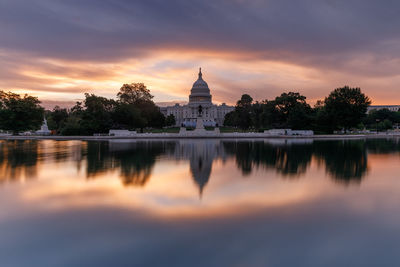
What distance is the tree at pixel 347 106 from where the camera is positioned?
181 ft

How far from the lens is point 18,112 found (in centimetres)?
5316

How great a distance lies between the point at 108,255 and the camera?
5594 millimetres

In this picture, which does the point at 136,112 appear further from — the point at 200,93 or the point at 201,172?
the point at 200,93

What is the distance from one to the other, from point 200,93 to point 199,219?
5216 inches

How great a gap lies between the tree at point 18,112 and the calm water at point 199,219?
46.9 metres

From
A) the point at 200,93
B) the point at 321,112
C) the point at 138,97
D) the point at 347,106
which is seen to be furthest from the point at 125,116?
the point at 200,93

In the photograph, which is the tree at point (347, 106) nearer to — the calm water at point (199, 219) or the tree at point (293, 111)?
the tree at point (293, 111)

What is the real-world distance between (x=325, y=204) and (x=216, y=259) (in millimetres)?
4740

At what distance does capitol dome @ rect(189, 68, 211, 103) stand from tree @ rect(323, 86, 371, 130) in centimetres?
8639

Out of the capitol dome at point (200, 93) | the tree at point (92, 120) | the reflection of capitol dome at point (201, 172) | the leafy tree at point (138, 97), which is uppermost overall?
the capitol dome at point (200, 93)

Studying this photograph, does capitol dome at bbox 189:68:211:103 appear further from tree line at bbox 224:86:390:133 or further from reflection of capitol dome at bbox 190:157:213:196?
reflection of capitol dome at bbox 190:157:213:196

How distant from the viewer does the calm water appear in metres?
5.57

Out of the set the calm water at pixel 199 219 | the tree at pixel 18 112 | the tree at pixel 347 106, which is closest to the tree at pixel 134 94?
the tree at pixel 18 112

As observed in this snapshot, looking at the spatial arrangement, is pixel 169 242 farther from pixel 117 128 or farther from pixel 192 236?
pixel 117 128
